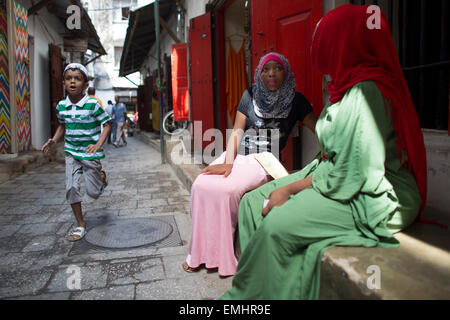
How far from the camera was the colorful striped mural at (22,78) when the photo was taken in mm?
7254

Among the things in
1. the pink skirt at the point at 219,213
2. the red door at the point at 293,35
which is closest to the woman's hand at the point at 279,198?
the pink skirt at the point at 219,213

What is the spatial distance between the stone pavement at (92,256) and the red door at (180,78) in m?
3.46

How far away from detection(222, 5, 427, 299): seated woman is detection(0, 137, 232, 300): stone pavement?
0.71 meters

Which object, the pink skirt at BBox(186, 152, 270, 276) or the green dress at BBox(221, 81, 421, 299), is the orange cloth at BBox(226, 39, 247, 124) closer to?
the pink skirt at BBox(186, 152, 270, 276)

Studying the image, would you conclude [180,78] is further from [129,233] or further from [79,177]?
[129,233]

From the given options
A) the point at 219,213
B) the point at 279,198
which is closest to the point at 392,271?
the point at 279,198

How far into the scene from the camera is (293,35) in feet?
11.8

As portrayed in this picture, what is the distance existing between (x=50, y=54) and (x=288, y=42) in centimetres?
863

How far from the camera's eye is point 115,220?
3947mm

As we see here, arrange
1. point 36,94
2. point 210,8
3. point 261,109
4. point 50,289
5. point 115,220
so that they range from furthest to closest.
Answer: point 36,94
point 210,8
point 115,220
point 261,109
point 50,289

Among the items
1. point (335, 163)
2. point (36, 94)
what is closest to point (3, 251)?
point (335, 163)

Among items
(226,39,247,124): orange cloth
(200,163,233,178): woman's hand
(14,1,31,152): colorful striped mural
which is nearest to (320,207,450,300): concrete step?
(200,163,233,178): woman's hand

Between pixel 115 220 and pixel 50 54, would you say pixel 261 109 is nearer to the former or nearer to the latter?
pixel 115 220

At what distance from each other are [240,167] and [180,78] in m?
6.14
